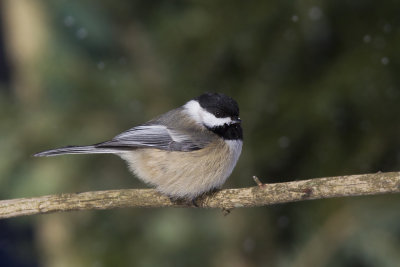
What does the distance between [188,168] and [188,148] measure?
10 cm

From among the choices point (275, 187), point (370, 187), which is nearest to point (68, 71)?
point (275, 187)

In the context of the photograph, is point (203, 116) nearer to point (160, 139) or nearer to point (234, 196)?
point (160, 139)

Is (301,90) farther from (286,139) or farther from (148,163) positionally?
(148,163)

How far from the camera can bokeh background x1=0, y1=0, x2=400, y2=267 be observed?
3.21 m

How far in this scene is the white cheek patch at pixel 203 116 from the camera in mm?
2646

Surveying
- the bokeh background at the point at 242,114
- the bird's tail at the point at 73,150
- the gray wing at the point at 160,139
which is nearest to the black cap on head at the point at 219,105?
the gray wing at the point at 160,139

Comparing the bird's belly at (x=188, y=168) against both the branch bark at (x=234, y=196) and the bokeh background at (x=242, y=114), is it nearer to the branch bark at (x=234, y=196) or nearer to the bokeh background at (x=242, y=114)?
the branch bark at (x=234, y=196)

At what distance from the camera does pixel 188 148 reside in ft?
8.89

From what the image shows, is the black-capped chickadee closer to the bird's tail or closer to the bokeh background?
the bird's tail

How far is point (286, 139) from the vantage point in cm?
332

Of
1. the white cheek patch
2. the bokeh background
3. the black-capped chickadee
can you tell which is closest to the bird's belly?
the black-capped chickadee

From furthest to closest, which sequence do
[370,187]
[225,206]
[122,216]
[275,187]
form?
1. [122,216]
2. [225,206]
3. [275,187]
4. [370,187]

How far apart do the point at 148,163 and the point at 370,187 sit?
1.19 m

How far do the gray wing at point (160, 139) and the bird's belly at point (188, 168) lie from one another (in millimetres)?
33
